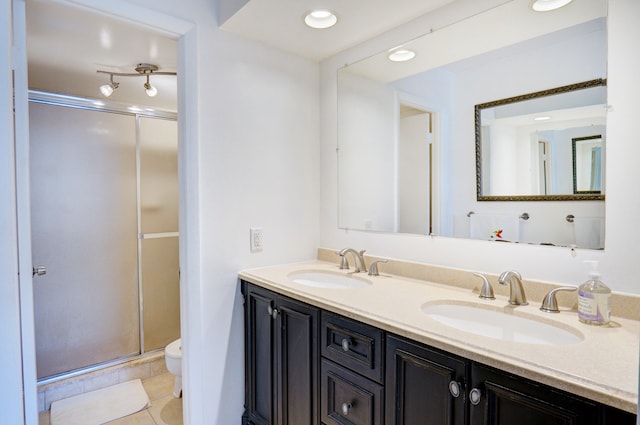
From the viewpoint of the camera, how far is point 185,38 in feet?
5.51

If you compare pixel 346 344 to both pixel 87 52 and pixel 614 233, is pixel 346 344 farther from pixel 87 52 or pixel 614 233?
pixel 87 52

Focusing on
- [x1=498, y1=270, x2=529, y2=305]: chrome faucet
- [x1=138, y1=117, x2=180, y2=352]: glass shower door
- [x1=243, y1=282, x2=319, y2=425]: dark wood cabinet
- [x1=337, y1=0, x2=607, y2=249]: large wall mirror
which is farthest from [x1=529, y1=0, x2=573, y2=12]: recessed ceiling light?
[x1=138, y1=117, x2=180, y2=352]: glass shower door

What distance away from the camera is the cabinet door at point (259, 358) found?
167cm

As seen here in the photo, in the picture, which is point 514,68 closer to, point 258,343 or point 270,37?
point 270,37

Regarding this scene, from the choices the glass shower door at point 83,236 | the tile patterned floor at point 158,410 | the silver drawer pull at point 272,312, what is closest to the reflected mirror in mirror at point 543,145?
the silver drawer pull at point 272,312

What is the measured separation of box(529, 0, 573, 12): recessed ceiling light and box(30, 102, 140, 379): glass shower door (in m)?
2.72

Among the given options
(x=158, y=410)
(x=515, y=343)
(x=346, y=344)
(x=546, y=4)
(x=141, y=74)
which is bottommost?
(x=158, y=410)

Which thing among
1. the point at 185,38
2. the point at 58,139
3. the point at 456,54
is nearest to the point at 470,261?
the point at 456,54

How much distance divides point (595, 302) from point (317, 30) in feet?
5.39

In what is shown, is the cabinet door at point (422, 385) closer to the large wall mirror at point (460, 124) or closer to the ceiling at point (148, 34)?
the large wall mirror at point (460, 124)

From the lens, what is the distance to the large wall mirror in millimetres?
1230

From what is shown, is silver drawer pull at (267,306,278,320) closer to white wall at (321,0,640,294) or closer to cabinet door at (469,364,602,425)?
white wall at (321,0,640,294)

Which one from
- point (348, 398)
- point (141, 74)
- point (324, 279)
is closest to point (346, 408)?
point (348, 398)

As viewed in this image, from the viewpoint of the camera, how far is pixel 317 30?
70.2 inches
